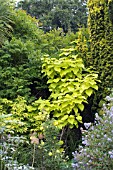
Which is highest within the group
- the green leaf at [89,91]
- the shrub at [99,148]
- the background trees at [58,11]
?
the background trees at [58,11]

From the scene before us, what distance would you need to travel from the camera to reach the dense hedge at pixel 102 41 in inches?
175

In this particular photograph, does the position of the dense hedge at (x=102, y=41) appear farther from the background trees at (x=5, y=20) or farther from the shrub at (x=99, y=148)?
the shrub at (x=99, y=148)

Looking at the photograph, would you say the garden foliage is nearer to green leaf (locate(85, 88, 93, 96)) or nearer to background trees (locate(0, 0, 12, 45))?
green leaf (locate(85, 88, 93, 96))

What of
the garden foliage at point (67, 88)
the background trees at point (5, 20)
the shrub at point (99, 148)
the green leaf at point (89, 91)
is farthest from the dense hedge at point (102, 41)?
the shrub at point (99, 148)

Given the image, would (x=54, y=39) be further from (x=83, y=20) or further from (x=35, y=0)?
(x=35, y=0)

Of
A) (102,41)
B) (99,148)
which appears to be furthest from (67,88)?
(99,148)

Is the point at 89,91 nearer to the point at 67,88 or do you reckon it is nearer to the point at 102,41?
the point at 67,88

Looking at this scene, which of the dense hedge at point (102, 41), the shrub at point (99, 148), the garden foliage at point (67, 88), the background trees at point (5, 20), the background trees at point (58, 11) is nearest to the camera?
the shrub at point (99, 148)

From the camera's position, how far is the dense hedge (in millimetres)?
4434

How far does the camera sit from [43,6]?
619 inches

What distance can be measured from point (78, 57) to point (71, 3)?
1196 centimetres

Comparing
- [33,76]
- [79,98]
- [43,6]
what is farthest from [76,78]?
[43,6]

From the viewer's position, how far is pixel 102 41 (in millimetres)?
4516

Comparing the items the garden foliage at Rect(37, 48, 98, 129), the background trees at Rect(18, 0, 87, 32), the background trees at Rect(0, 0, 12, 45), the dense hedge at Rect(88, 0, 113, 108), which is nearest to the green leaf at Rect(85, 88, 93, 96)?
the garden foliage at Rect(37, 48, 98, 129)
